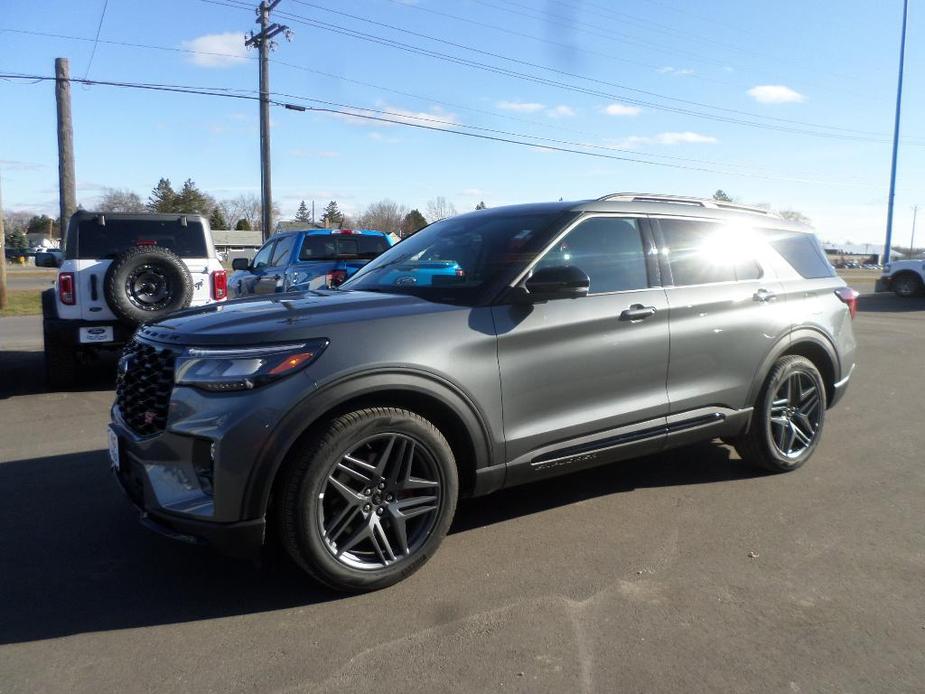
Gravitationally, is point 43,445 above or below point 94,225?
below

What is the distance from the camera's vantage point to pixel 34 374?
9.27m

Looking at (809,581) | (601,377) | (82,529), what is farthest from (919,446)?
(82,529)

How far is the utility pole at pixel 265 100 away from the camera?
2352 centimetres

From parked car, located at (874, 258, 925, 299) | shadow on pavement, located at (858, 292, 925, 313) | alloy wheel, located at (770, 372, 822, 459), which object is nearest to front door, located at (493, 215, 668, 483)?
alloy wheel, located at (770, 372, 822, 459)

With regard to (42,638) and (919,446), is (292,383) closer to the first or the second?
(42,638)

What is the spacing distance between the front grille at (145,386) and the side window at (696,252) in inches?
116

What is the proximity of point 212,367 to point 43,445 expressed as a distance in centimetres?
365

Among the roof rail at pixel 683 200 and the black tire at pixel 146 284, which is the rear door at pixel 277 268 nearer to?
the black tire at pixel 146 284

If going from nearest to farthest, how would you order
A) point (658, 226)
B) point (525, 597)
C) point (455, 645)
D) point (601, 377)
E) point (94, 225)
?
point (455, 645) → point (525, 597) → point (601, 377) → point (658, 226) → point (94, 225)

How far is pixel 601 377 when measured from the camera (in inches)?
158

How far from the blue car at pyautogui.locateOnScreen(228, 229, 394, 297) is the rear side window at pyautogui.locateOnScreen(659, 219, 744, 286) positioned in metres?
5.64

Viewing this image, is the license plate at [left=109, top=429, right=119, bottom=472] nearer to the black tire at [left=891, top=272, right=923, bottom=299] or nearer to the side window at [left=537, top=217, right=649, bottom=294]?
the side window at [left=537, top=217, right=649, bottom=294]

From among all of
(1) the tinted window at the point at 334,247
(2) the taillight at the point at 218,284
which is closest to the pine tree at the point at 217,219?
(1) the tinted window at the point at 334,247

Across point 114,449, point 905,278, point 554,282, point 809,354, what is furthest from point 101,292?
point 905,278
